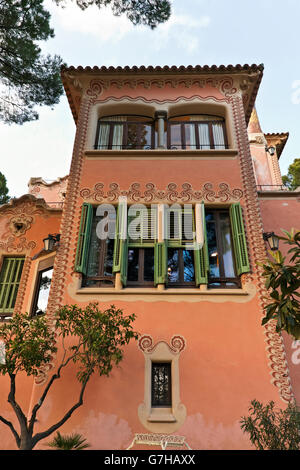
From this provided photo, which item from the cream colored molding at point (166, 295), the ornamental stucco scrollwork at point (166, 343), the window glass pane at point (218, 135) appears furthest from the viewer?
the window glass pane at point (218, 135)

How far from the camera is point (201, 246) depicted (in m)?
7.00

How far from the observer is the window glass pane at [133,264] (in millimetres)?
6977

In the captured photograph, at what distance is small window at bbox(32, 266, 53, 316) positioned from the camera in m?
7.74

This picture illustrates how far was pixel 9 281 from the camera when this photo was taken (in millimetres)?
8133


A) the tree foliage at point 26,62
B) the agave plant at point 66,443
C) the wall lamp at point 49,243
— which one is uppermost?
the tree foliage at point 26,62

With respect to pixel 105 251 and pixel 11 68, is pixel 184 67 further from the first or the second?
pixel 105 251

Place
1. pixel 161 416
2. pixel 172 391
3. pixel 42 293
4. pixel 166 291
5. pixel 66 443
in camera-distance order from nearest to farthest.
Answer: pixel 66 443
pixel 161 416
pixel 172 391
pixel 166 291
pixel 42 293

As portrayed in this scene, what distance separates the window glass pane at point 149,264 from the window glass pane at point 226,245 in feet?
5.13

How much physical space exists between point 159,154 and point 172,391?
17.7 ft

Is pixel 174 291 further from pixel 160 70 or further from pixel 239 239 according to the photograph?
pixel 160 70

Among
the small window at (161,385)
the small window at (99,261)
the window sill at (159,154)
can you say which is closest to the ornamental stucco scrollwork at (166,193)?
the small window at (99,261)

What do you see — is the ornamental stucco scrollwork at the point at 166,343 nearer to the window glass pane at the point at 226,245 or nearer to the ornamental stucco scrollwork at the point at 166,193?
the window glass pane at the point at 226,245

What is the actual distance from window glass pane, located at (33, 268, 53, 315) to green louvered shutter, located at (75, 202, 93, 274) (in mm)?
1736

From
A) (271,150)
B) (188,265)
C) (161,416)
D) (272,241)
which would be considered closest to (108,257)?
(188,265)
